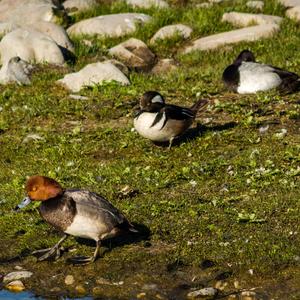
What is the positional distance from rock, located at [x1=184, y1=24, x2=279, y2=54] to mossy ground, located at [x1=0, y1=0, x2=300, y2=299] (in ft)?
0.92

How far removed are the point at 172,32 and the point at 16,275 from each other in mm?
10619

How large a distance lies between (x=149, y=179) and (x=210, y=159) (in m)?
1.18

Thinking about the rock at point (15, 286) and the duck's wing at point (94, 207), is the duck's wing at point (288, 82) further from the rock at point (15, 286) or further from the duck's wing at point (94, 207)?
the rock at point (15, 286)

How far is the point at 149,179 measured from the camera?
11516 mm

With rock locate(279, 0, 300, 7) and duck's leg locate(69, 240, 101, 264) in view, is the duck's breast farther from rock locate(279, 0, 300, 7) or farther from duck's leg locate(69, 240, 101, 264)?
rock locate(279, 0, 300, 7)

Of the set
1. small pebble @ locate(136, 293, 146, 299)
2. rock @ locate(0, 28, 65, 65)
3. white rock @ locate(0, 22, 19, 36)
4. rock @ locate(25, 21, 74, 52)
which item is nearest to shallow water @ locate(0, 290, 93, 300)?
small pebble @ locate(136, 293, 146, 299)

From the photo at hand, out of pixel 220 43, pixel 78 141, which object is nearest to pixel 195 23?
pixel 220 43

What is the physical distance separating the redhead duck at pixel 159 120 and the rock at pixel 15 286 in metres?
4.18

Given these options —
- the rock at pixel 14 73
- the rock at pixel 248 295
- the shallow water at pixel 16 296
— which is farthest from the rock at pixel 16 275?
the rock at pixel 14 73

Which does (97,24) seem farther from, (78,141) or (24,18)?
(78,141)

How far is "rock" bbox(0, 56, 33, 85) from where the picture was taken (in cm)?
1619

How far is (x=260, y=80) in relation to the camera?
50.2ft

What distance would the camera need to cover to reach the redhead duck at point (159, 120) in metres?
12.6

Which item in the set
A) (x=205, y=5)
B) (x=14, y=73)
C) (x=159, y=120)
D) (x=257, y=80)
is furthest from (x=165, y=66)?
(x=159, y=120)
